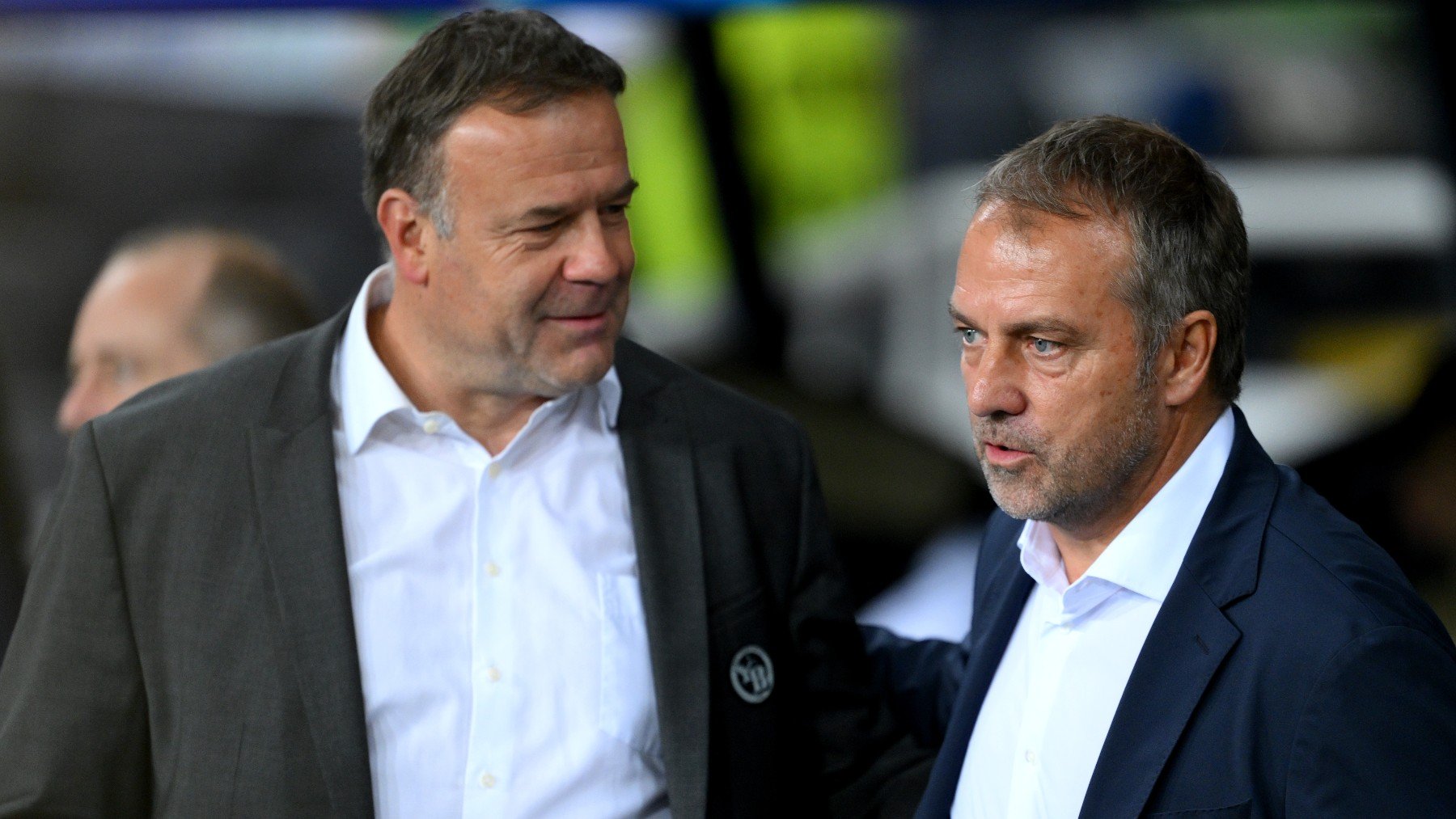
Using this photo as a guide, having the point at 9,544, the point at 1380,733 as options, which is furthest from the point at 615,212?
the point at 9,544

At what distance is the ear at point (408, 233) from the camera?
6.79 ft

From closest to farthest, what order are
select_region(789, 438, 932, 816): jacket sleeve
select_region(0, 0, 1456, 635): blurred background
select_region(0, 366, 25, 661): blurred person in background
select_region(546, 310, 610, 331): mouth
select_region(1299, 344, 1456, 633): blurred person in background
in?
1. select_region(546, 310, 610, 331): mouth
2. select_region(789, 438, 932, 816): jacket sleeve
3. select_region(0, 366, 25, 661): blurred person in background
4. select_region(1299, 344, 1456, 633): blurred person in background
5. select_region(0, 0, 1456, 635): blurred background

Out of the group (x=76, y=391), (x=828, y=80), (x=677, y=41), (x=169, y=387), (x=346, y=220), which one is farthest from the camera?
(x=828, y=80)

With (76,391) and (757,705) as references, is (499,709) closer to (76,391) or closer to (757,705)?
(757,705)

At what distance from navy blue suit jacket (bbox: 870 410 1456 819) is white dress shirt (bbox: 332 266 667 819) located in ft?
2.22

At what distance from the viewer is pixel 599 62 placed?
6.73ft

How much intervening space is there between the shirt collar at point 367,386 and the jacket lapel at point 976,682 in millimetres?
612

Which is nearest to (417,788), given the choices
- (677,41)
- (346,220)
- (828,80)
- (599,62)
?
(599,62)

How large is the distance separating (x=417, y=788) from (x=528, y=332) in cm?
63

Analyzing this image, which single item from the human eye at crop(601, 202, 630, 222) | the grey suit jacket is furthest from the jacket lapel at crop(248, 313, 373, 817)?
the human eye at crop(601, 202, 630, 222)

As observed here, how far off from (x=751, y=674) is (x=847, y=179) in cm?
971

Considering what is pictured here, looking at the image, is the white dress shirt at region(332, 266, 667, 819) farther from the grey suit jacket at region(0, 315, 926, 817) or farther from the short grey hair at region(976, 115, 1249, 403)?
the short grey hair at region(976, 115, 1249, 403)

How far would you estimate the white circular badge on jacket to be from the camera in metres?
2.04

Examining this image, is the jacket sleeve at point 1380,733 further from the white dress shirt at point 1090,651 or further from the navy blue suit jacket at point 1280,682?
the white dress shirt at point 1090,651
